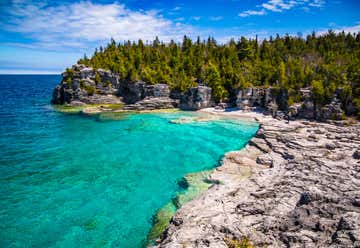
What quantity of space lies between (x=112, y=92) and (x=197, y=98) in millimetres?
35565

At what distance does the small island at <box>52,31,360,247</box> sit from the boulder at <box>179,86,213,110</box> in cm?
34

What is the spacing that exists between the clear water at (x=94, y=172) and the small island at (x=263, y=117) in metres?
5.38

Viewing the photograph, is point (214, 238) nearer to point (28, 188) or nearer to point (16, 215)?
point (16, 215)

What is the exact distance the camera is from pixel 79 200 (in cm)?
2678

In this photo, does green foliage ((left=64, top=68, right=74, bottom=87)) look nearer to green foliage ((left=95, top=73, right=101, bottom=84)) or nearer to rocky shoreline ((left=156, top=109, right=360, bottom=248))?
green foliage ((left=95, top=73, right=101, bottom=84))

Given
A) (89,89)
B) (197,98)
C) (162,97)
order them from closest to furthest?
(197,98)
(162,97)
(89,89)

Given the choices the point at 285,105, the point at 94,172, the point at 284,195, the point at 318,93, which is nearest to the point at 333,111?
the point at 318,93

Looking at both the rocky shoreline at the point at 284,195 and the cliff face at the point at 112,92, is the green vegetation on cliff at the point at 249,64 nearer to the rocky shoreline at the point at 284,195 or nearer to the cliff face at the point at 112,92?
the cliff face at the point at 112,92

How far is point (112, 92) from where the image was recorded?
96.8m

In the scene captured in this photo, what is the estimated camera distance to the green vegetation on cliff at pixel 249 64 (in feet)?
235

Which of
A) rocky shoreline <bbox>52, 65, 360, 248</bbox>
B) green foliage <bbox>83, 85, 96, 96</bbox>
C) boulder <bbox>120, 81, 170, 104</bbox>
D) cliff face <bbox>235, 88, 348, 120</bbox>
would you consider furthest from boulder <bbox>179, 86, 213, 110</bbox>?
green foliage <bbox>83, 85, 96, 96</bbox>

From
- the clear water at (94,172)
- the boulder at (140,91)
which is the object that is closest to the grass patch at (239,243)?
the clear water at (94,172)

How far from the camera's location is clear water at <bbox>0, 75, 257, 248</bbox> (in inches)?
861

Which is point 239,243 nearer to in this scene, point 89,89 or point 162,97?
point 162,97
